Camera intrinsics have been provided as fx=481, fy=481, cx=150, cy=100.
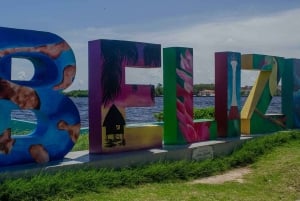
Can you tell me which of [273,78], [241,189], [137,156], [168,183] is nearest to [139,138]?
[137,156]

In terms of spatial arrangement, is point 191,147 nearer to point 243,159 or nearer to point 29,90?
point 243,159

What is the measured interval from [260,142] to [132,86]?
4063 millimetres

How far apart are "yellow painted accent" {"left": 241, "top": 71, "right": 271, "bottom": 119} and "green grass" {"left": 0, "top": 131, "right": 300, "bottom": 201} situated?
2.38m

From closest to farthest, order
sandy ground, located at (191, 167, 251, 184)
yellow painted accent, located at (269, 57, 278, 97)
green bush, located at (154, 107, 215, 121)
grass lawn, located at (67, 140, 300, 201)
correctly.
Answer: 1. grass lawn, located at (67, 140, 300, 201)
2. sandy ground, located at (191, 167, 251, 184)
3. yellow painted accent, located at (269, 57, 278, 97)
4. green bush, located at (154, 107, 215, 121)

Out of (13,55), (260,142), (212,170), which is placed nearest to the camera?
(13,55)

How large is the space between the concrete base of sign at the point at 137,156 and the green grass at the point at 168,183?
0.15 metres

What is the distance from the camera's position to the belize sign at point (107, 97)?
8.15m

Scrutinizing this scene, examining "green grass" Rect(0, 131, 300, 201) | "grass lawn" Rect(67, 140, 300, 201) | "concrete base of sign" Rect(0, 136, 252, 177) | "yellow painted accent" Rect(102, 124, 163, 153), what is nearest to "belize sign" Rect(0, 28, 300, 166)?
"yellow painted accent" Rect(102, 124, 163, 153)

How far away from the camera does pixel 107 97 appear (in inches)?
376

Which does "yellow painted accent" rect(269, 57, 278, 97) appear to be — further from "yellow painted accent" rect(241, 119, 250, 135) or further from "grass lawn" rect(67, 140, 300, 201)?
"grass lawn" rect(67, 140, 300, 201)

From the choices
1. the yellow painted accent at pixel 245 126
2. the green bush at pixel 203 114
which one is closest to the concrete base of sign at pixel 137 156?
the yellow painted accent at pixel 245 126

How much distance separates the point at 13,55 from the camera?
8031mm

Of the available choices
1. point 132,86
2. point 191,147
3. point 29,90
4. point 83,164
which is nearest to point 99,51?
point 132,86

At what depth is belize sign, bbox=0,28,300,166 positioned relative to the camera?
8148mm
